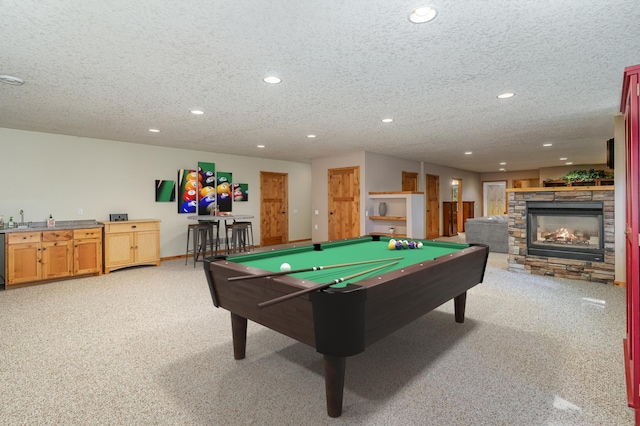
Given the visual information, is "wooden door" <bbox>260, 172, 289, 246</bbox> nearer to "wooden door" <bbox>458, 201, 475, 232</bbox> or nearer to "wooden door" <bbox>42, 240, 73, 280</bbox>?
"wooden door" <bbox>42, 240, 73, 280</bbox>

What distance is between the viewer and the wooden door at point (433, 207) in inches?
390

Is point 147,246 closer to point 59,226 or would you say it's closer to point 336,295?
point 59,226

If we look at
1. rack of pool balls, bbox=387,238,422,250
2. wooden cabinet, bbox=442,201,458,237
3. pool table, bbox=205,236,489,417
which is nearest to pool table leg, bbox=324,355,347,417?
pool table, bbox=205,236,489,417

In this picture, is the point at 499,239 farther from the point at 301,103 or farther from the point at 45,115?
the point at 45,115

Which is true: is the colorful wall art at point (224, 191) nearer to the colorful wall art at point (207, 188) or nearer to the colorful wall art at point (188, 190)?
the colorful wall art at point (207, 188)

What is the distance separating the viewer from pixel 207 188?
7.44 metres

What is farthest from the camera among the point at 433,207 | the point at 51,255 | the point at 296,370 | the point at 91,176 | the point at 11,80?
the point at 433,207

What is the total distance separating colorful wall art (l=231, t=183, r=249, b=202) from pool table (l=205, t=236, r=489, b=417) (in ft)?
17.8

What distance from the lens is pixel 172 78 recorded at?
3074 millimetres

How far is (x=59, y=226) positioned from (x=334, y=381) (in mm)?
5695

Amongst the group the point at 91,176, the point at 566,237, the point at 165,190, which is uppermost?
the point at 91,176

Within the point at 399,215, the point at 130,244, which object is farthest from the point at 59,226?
the point at 399,215

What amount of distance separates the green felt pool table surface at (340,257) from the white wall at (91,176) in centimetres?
493

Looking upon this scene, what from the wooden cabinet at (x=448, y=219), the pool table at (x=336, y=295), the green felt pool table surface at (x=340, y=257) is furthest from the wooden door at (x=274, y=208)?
the pool table at (x=336, y=295)
